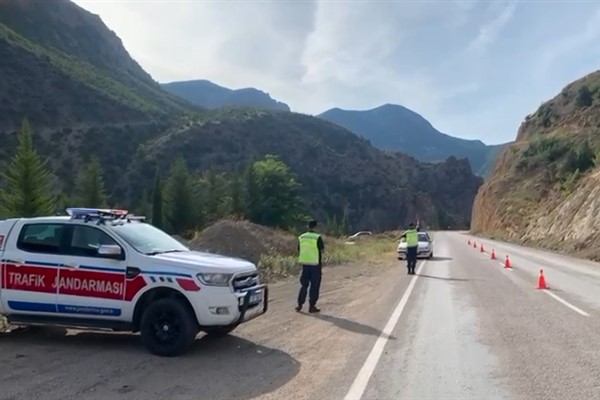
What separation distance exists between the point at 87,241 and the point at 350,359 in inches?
163

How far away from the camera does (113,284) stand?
28.8 feet

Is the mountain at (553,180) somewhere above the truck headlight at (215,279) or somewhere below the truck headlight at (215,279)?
above

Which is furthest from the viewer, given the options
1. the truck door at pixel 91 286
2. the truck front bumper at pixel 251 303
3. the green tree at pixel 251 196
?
the green tree at pixel 251 196

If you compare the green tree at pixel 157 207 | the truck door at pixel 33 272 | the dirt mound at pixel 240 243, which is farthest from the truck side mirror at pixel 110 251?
the green tree at pixel 157 207

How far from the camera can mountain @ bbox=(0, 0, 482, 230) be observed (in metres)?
99.8

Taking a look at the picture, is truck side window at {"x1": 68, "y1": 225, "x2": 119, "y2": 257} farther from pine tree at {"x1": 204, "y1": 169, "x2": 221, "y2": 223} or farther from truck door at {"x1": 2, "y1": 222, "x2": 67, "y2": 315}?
pine tree at {"x1": 204, "y1": 169, "x2": 221, "y2": 223}

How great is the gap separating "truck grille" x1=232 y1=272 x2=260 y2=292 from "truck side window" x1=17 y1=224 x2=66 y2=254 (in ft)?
8.67

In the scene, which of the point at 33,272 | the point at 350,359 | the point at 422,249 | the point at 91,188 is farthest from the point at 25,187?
the point at 350,359

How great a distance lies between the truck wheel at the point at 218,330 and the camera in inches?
343

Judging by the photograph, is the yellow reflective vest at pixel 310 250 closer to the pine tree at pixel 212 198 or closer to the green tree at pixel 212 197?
the green tree at pixel 212 197

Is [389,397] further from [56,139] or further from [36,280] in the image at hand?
[56,139]

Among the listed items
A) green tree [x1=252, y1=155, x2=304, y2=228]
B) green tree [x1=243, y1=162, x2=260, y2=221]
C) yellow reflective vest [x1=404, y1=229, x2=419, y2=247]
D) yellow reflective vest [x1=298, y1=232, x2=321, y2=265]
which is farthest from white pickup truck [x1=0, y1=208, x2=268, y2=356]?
green tree [x1=243, y1=162, x2=260, y2=221]

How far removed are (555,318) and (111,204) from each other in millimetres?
87636

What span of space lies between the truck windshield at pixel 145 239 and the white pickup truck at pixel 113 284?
3cm
